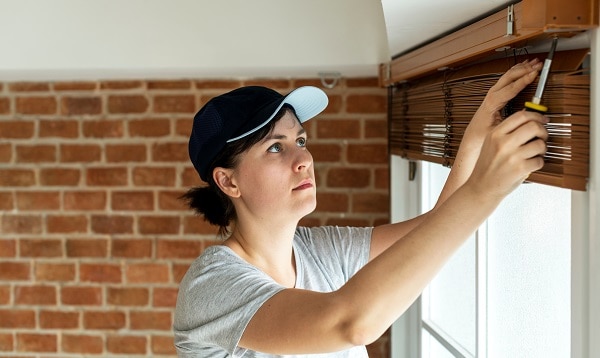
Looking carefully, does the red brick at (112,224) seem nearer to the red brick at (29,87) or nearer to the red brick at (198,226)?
the red brick at (198,226)

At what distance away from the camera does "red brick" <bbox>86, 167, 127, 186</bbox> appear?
3014mm

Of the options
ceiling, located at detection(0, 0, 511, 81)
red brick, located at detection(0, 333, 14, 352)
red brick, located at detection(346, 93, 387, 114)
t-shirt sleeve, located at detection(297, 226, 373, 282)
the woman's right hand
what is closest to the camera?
the woman's right hand

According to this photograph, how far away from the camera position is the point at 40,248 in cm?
306

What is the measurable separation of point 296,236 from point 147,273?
112 centimetres

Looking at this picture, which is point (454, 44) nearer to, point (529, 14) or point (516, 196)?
point (516, 196)

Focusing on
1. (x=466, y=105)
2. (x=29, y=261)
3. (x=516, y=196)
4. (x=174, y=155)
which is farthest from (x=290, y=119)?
(x=29, y=261)

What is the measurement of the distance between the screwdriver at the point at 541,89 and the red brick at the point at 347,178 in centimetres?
165

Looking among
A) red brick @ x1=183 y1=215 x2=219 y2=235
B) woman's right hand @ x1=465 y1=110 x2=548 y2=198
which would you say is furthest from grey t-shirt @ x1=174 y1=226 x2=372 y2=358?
red brick @ x1=183 y1=215 x2=219 y2=235

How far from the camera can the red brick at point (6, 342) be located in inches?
122

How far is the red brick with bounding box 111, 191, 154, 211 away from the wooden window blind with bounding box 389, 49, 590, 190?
2.97 feet

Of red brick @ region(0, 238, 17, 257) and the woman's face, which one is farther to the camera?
red brick @ region(0, 238, 17, 257)

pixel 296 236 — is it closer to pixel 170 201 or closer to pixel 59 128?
pixel 170 201

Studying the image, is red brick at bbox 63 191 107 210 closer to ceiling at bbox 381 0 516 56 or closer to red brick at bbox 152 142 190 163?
red brick at bbox 152 142 190 163

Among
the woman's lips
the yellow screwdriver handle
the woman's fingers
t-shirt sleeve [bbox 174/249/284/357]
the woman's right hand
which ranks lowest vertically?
t-shirt sleeve [bbox 174/249/284/357]
